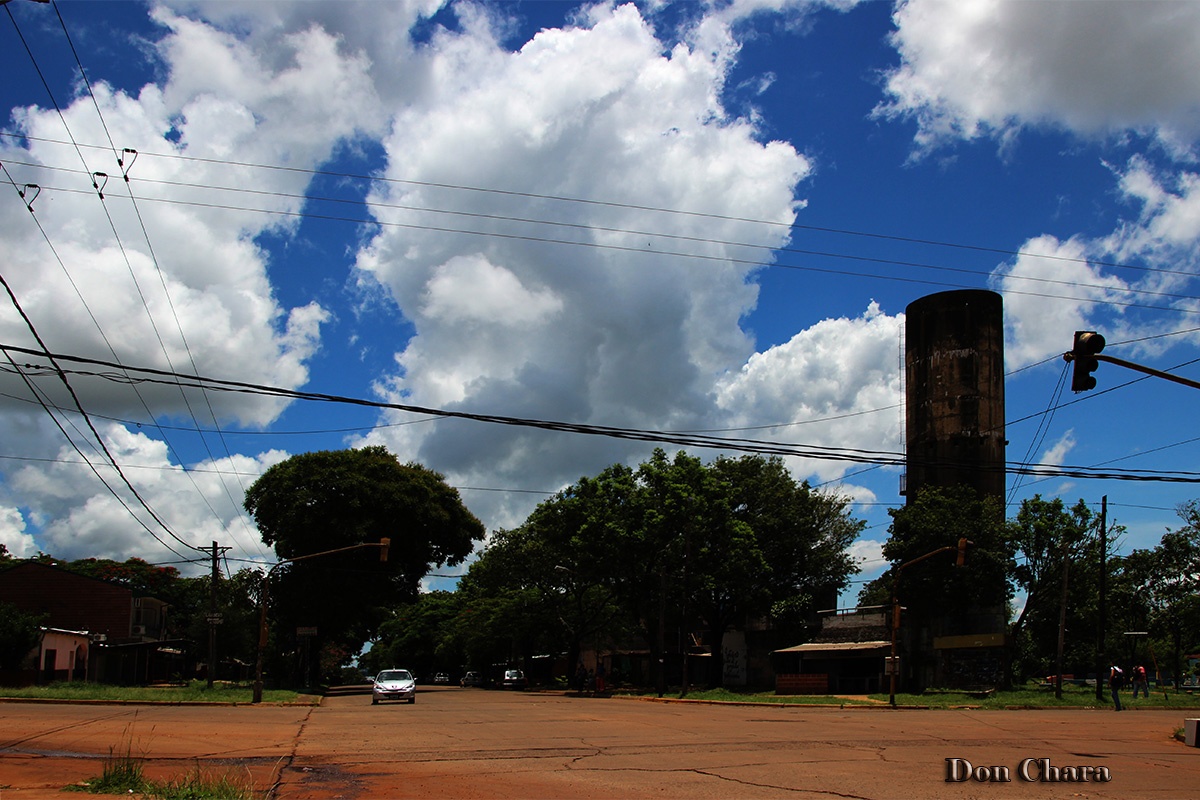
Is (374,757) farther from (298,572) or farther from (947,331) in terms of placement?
(947,331)

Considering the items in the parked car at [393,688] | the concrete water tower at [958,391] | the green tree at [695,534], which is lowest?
the parked car at [393,688]

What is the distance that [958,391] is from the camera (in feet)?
211

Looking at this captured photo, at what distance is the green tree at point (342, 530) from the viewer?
52750 millimetres

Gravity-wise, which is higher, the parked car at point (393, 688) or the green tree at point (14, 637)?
the green tree at point (14, 637)

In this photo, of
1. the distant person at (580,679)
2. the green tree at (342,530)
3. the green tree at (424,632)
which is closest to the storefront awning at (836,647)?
the distant person at (580,679)

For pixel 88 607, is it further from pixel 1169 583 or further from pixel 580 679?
pixel 1169 583

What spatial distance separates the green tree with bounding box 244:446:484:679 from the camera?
5275 cm

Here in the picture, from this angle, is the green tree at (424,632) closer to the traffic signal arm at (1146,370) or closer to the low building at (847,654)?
the low building at (847,654)

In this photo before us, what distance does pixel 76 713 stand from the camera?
24.2 m

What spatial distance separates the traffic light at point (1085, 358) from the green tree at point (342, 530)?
42622mm

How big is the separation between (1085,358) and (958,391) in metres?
51.7

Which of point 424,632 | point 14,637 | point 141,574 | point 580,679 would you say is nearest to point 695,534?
point 580,679

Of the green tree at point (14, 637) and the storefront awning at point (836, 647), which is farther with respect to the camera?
the storefront awning at point (836, 647)

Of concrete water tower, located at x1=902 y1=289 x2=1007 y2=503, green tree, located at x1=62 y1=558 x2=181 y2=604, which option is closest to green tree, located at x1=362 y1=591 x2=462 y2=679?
green tree, located at x1=62 y1=558 x2=181 y2=604
